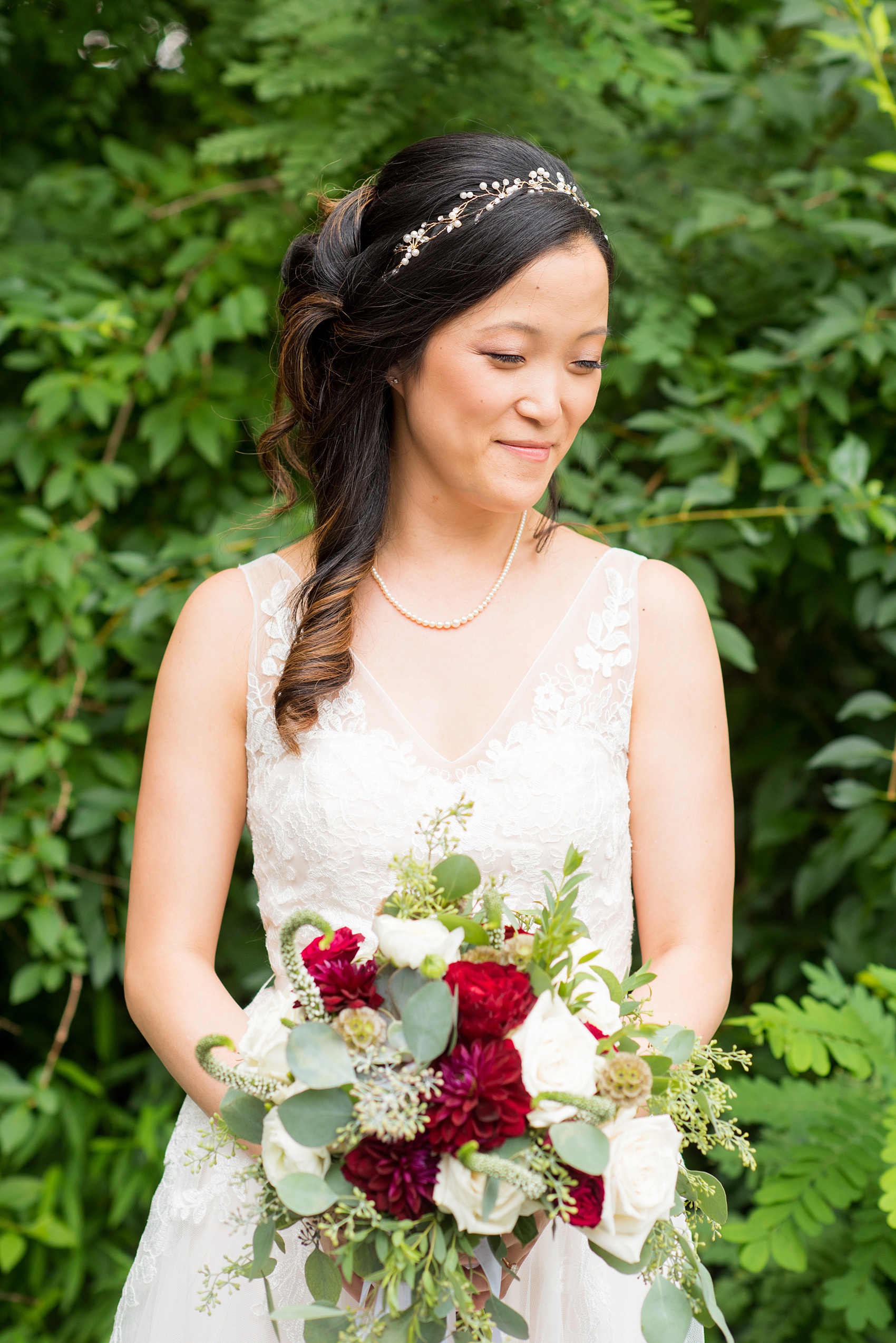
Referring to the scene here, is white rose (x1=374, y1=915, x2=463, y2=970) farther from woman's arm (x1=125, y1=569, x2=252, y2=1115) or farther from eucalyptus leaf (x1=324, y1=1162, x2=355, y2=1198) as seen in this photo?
woman's arm (x1=125, y1=569, x2=252, y2=1115)

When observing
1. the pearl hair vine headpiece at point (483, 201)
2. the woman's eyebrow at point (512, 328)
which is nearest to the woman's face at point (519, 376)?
the woman's eyebrow at point (512, 328)

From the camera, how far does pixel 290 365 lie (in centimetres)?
204

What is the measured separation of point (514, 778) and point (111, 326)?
168cm

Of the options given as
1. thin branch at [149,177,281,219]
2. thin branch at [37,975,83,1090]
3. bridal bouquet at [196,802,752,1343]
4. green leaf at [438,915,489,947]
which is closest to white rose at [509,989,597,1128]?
bridal bouquet at [196,802,752,1343]

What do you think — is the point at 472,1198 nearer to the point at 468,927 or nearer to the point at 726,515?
the point at 468,927

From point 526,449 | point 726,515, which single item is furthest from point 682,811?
point 726,515

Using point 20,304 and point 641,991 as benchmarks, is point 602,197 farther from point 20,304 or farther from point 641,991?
point 641,991

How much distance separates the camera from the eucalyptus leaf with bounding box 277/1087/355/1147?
108cm

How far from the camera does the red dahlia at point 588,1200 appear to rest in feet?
3.57

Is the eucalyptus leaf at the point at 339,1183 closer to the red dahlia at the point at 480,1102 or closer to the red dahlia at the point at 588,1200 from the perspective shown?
the red dahlia at the point at 480,1102

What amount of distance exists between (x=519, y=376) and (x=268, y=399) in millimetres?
1406

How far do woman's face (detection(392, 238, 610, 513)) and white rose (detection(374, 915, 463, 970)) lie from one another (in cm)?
78

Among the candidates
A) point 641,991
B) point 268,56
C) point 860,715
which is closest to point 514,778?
point 641,991

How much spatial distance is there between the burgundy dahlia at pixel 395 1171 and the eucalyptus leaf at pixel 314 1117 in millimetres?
35
